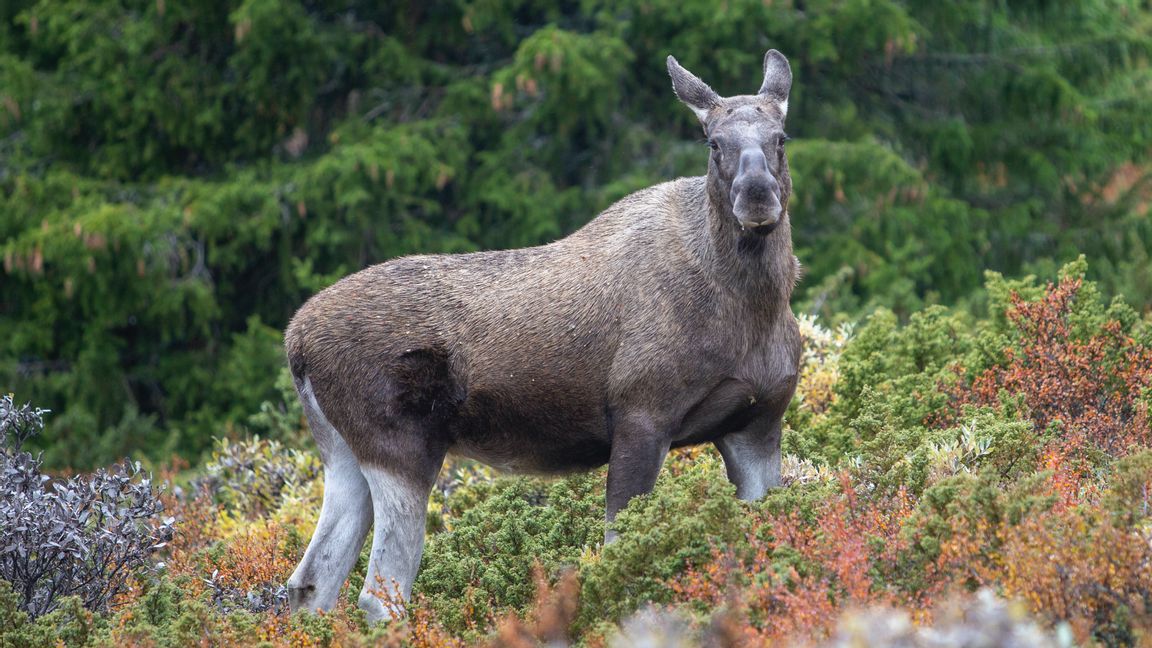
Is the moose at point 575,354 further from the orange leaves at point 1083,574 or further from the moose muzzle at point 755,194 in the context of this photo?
the orange leaves at point 1083,574

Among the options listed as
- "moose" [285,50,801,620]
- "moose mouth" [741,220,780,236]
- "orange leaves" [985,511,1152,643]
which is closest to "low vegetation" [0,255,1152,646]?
"orange leaves" [985,511,1152,643]

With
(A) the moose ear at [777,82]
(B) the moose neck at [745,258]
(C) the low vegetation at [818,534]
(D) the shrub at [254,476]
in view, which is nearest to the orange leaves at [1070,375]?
(C) the low vegetation at [818,534]

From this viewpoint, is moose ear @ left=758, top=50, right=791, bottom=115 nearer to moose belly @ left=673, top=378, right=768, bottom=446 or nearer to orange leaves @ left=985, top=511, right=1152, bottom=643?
moose belly @ left=673, top=378, right=768, bottom=446

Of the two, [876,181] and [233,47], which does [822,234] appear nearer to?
[876,181]

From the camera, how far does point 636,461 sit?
6906mm

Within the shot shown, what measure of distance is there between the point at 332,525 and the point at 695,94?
2.97m

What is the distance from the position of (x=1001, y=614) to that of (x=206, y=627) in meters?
3.92

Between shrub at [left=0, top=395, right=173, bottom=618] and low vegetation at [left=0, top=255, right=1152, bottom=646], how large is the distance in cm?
2

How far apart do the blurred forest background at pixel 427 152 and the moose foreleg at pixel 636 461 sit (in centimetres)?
864

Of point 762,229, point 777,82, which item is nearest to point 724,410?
point 762,229

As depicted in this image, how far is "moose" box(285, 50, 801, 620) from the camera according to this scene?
693 cm

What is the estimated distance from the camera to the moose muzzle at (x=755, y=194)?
6695 millimetres

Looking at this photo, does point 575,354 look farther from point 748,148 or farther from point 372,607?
point 372,607

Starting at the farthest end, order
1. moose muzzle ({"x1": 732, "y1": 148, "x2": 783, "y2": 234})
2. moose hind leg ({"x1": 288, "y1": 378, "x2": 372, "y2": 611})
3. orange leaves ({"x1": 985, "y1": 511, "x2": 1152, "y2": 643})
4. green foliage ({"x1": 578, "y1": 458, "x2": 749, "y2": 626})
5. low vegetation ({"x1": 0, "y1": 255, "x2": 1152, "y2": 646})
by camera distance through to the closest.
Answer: moose hind leg ({"x1": 288, "y1": 378, "x2": 372, "y2": 611}), moose muzzle ({"x1": 732, "y1": 148, "x2": 783, "y2": 234}), green foliage ({"x1": 578, "y1": 458, "x2": 749, "y2": 626}), low vegetation ({"x1": 0, "y1": 255, "x2": 1152, "y2": 646}), orange leaves ({"x1": 985, "y1": 511, "x2": 1152, "y2": 643})
